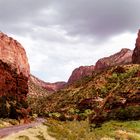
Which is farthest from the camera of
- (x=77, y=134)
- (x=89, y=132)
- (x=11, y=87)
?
(x=11, y=87)

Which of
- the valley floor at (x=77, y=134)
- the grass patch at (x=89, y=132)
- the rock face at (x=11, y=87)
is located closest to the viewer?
the valley floor at (x=77, y=134)

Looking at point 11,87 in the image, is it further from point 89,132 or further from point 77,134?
point 77,134

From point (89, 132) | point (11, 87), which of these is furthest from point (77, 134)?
point (11, 87)

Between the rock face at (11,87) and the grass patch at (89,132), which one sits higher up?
the rock face at (11,87)

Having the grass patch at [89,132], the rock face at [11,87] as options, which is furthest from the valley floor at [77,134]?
the rock face at [11,87]

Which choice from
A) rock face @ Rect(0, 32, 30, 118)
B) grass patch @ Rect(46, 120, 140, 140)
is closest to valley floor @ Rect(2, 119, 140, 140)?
grass patch @ Rect(46, 120, 140, 140)

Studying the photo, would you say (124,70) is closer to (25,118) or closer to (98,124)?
(25,118)

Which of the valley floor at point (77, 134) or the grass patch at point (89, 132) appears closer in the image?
the valley floor at point (77, 134)

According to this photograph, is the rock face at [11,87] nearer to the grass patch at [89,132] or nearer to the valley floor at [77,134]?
the grass patch at [89,132]

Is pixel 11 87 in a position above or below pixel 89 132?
above

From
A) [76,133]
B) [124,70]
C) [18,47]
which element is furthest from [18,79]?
[76,133]

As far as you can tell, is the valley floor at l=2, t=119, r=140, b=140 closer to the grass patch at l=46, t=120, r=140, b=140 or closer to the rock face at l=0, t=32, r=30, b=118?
the grass patch at l=46, t=120, r=140, b=140

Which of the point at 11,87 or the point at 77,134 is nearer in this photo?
the point at 77,134

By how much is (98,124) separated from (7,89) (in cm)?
6060
